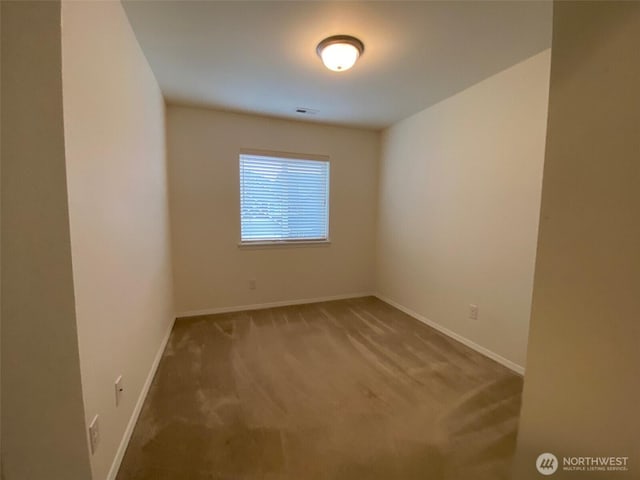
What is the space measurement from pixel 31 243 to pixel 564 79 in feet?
5.54

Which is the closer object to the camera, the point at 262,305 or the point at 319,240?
the point at 262,305

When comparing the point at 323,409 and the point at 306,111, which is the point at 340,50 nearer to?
the point at 306,111

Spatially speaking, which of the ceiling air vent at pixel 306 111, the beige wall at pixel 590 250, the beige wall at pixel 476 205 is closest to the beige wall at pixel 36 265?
the beige wall at pixel 590 250

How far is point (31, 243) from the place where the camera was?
3.07 feet

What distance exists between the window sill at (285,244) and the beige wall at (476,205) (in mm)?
1038

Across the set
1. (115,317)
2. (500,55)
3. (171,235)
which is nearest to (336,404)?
(115,317)

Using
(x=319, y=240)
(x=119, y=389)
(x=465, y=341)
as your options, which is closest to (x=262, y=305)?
(x=319, y=240)

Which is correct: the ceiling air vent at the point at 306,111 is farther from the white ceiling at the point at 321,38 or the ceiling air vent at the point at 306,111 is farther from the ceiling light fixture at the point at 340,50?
the ceiling light fixture at the point at 340,50

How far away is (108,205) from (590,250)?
1789 millimetres

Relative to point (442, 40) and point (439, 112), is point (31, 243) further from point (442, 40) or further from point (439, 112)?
point (439, 112)

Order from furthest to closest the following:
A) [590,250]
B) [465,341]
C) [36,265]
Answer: [465,341], [36,265], [590,250]

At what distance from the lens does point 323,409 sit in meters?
1.74

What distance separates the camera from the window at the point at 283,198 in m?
3.37

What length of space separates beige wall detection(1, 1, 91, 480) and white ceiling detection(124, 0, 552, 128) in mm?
936
